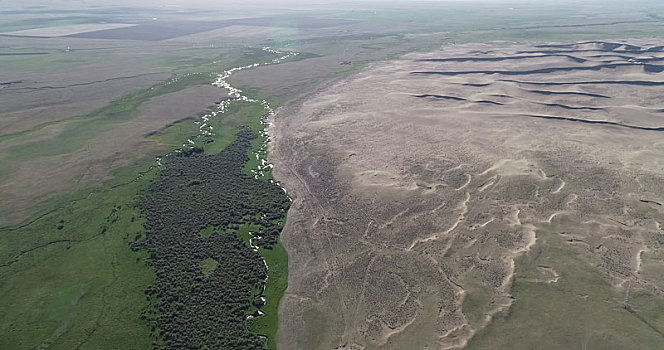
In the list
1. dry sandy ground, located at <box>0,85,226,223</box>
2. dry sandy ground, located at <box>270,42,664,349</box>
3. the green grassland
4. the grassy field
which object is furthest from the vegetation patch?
the green grassland

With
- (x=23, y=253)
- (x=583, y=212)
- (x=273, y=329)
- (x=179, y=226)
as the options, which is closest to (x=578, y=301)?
(x=583, y=212)

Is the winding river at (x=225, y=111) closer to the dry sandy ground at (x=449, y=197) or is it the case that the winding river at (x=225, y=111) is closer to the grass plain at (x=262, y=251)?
the grass plain at (x=262, y=251)

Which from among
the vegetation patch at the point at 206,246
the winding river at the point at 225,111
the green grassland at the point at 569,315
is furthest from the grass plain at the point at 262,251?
the vegetation patch at the point at 206,246

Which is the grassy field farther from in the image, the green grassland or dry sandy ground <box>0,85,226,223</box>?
the green grassland

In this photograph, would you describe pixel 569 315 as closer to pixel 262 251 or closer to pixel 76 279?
pixel 262 251

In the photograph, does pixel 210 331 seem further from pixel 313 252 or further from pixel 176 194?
pixel 176 194

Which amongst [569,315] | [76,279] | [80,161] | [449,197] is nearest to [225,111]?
[80,161]
